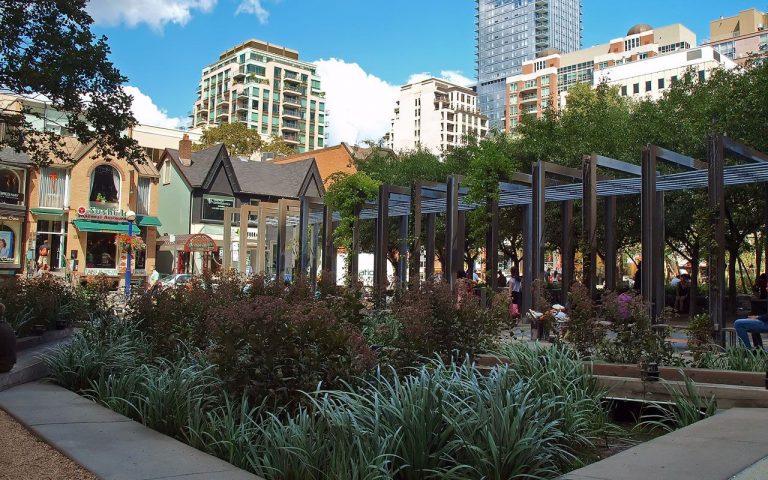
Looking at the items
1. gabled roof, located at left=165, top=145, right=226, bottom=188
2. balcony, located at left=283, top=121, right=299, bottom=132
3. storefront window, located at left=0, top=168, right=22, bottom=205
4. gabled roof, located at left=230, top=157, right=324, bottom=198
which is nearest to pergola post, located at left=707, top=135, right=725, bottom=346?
storefront window, located at left=0, top=168, right=22, bottom=205

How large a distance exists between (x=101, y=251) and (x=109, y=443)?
4284cm

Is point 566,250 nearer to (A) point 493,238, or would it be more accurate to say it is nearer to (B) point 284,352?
(A) point 493,238

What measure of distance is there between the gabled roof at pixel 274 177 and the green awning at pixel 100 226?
36.7 ft

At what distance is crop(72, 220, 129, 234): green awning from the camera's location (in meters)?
43.1

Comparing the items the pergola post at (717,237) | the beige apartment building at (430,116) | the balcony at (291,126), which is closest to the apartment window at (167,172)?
the pergola post at (717,237)

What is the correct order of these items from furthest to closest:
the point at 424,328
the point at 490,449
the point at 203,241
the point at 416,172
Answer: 1. the point at 203,241
2. the point at 416,172
3. the point at 424,328
4. the point at 490,449

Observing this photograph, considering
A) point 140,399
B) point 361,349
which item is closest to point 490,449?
point 361,349

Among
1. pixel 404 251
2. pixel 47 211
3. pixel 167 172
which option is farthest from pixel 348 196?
pixel 167 172

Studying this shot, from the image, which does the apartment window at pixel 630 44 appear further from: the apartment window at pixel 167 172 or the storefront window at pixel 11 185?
the storefront window at pixel 11 185

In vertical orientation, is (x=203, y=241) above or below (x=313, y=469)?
above

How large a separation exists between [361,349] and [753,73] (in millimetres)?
16844

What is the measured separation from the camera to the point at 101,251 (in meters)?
44.9

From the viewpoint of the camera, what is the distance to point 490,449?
14.6 feet

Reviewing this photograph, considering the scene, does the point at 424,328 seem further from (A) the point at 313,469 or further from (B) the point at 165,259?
(B) the point at 165,259
